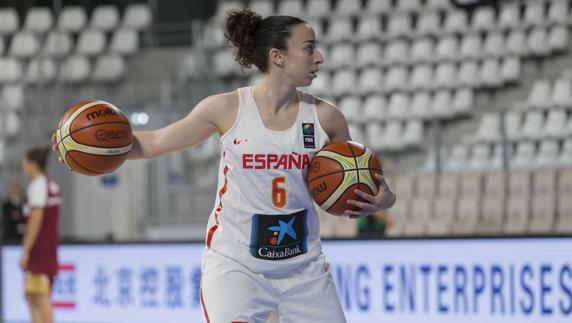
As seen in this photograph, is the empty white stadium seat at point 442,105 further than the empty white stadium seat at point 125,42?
No

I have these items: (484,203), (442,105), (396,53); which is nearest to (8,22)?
(396,53)

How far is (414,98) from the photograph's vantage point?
43.7 feet

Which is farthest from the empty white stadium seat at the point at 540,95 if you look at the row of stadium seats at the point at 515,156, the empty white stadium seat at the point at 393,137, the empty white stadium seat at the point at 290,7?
the empty white stadium seat at the point at 290,7

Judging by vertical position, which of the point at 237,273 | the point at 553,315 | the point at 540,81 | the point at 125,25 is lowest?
the point at 553,315

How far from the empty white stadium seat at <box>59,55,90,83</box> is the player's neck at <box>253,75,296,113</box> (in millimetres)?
11013

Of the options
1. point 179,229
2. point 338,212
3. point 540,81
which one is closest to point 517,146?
point 540,81

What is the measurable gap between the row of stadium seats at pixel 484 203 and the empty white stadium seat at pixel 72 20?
6858 mm

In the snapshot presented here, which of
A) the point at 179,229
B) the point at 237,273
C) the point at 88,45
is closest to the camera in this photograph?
the point at 237,273

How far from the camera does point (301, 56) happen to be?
379 cm

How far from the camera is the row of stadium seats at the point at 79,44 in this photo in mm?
14922

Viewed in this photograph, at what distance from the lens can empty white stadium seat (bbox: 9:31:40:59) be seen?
49.5ft

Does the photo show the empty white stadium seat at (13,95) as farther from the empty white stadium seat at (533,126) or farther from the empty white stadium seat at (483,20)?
the empty white stadium seat at (533,126)

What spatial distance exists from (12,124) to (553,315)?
962 cm

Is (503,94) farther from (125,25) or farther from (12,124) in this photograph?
(12,124)
